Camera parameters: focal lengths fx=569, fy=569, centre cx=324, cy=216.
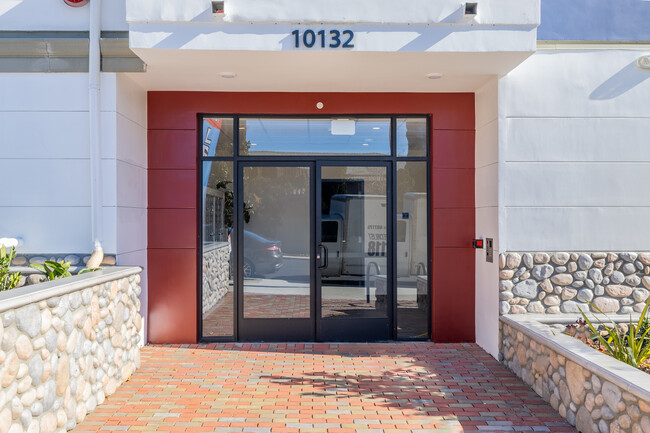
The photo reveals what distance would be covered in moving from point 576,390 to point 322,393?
2.11 m

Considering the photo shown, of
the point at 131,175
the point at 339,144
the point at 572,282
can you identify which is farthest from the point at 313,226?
the point at 572,282

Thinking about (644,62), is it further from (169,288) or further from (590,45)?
(169,288)

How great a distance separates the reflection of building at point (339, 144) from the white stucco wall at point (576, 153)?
17 mm

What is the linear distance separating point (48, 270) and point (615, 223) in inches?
225

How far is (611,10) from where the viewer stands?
247 inches

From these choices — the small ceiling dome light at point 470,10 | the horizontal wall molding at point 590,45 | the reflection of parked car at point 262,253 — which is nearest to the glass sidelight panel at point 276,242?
the reflection of parked car at point 262,253

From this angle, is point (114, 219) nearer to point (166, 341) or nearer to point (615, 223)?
point (166, 341)

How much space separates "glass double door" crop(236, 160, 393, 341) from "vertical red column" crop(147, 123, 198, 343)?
588 millimetres

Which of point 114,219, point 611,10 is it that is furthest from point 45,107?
point 611,10

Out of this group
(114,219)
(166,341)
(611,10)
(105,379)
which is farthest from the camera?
(166,341)

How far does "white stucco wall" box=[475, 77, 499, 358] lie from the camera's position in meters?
6.28

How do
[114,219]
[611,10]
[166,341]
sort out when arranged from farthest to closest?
[166,341], [611,10], [114,219]

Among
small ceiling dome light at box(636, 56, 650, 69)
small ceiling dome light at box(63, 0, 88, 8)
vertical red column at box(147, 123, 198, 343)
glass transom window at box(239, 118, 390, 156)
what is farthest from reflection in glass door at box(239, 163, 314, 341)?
small ceiling dome light at box(636, 56, 650, 69)

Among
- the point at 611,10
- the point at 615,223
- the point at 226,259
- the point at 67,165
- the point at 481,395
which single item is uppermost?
the point at 611,10
